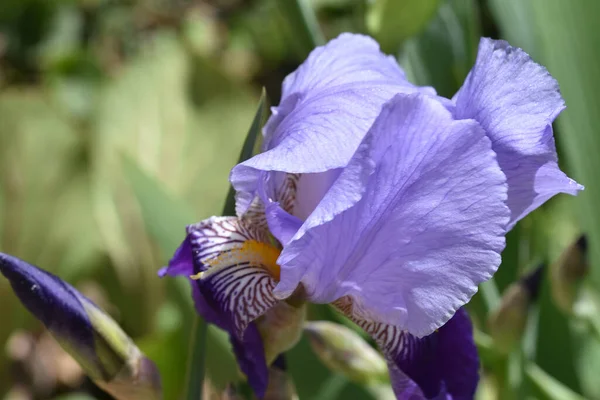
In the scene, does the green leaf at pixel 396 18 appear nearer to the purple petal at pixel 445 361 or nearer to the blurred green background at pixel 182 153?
the blurred green background at pixel 182 153

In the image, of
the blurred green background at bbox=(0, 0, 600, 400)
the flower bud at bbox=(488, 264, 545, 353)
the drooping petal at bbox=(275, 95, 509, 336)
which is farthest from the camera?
the blurred green background at bbox=(0, 0, 600, 400)

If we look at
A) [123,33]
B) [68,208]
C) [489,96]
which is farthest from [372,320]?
[123,33]

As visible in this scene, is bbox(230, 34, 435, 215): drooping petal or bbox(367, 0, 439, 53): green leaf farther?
bbox(367, 0, 439, 53): green leaf

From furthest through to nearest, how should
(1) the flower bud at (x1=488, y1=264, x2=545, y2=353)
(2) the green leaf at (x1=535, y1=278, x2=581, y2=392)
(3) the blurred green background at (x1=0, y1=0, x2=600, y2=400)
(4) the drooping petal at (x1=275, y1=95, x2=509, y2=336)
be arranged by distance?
(2) the green leaf at (x1=535, y1=278, x2=581, y2=392)
(3) the blurred green background at (x1=0, y1=0, x2=600, y2=400)
(1) the flower bud at (x1=488, y1=264, x2=545, y2=353)
(4) the drooping petal at (x1=275, y1=95, x2=509, y2=336)

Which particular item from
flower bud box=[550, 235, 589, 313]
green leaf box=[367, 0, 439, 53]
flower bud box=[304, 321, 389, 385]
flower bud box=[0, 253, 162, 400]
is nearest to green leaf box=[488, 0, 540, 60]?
green leaf box=[367, 0, 439, 53]

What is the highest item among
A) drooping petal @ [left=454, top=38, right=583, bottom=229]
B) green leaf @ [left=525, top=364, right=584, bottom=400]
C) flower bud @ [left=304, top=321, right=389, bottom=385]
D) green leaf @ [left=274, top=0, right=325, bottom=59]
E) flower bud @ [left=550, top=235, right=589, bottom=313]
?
green leaf @ [left=274, top=0, right=325, bottom=59]

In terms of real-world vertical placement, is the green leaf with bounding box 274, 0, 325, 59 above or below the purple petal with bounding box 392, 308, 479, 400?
above

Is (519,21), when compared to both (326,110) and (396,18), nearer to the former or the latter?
(396,18)

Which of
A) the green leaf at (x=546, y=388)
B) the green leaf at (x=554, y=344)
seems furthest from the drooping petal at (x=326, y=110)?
the green leaf at (x=554, y=344)

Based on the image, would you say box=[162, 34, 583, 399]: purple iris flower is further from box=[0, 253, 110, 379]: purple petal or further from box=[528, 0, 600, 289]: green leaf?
box=[528, 0, 600, 289]: green leaf
